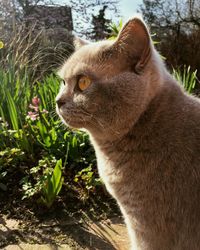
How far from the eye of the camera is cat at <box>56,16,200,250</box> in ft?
3.59

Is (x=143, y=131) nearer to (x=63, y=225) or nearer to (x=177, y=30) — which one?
(x=63, y=225)

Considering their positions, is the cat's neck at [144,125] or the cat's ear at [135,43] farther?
the cat's neck at [144,125]

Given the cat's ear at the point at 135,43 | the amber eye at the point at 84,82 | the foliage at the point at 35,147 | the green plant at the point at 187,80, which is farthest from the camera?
the green plant at the point at 187,80

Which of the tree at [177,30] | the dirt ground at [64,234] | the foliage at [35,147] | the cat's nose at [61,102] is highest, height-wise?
the tree at [177,30]

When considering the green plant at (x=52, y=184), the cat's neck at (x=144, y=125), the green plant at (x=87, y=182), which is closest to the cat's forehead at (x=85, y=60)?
the cat's neck at (x=144, y=125)

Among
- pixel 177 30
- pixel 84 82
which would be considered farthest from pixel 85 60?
pixel 177 30

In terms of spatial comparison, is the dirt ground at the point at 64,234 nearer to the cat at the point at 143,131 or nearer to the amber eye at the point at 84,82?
the cat at the point at 143,131

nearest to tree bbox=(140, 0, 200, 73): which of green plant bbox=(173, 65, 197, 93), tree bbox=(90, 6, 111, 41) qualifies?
tree bbox=(90, 6, 111, 41)

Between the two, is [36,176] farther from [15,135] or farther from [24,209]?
[15,135]

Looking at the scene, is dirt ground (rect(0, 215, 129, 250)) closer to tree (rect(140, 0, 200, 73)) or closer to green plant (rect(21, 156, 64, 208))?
green plant (rect(21, 156, 64, 208))

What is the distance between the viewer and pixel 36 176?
1.97 m

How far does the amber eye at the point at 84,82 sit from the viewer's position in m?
1.16

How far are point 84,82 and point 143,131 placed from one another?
277mm

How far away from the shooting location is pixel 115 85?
3.67 ft
